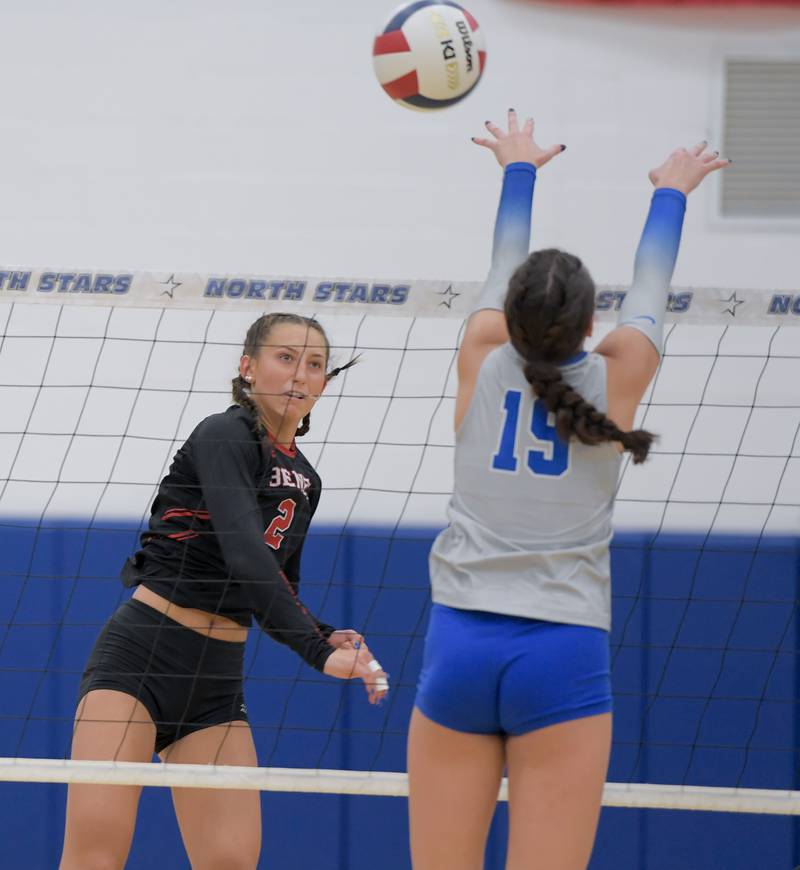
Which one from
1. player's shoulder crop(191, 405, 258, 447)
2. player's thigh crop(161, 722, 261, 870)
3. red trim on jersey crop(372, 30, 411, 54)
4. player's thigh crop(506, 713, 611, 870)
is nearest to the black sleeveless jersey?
player's shoulder crop(191, 405, 258, 447)

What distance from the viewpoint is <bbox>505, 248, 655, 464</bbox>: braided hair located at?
7.54 feet

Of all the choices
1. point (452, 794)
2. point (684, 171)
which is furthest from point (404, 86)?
point (452, 794)

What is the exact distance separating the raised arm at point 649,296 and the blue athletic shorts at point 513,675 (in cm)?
40

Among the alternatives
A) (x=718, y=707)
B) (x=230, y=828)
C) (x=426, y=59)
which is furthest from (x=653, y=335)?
(x=718, y=707)

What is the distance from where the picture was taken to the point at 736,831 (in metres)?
4.55

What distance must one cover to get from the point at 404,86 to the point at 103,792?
6.41 ft

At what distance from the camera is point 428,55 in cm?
354

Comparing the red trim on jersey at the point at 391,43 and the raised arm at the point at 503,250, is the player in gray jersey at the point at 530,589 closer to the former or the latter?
the raised arm at the point at 503,250

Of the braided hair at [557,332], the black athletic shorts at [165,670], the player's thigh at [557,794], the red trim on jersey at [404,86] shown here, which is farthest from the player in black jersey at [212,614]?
the braided hair at [557,332]

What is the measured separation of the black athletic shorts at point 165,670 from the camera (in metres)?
3.21

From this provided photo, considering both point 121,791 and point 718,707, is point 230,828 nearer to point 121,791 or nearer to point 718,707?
point 121,791

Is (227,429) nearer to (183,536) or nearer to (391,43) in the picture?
(183,536)

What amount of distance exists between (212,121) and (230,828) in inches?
97.4

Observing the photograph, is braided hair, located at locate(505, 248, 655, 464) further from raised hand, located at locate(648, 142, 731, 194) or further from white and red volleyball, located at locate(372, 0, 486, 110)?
white and red volleyball, located at locate(372, 0, 486, 110)
